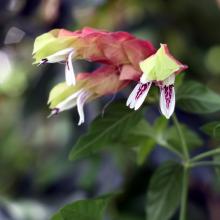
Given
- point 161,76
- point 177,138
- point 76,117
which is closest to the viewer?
point 161,76

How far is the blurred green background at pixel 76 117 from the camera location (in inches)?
41.3

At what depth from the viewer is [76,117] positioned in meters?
1.13

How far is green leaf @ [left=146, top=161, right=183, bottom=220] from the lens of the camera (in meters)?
0.65

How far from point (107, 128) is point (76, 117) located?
52 centimetres

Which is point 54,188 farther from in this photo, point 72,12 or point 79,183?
point 72,12

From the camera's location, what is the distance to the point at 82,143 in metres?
0.62

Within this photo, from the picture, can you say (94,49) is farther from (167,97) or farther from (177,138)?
(177,138)

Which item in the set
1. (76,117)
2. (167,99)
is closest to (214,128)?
(167,99)

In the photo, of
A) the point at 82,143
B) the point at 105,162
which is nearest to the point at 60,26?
the point at 105,162

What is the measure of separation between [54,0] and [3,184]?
400 mm

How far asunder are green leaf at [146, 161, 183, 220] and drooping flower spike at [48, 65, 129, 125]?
4.9 inches

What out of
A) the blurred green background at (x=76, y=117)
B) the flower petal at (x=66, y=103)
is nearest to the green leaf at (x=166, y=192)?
the flower petal at (x=66, y=103)

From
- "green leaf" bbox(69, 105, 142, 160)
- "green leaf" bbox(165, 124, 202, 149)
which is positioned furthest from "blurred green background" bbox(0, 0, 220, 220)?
"green leaf" bbox(69, 105, 142, 160)

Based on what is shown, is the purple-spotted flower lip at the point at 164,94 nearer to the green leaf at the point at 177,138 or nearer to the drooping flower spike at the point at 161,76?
the drooping flower spike at the point at 161,76
